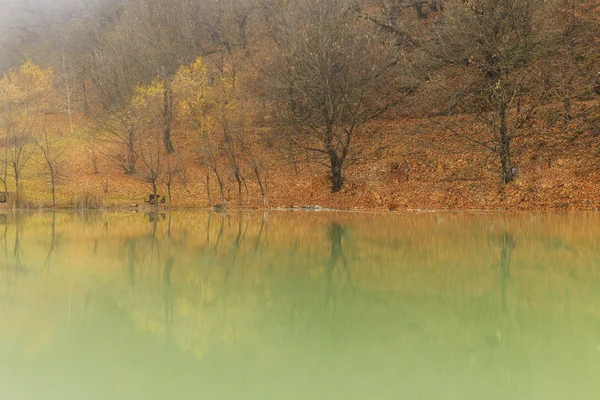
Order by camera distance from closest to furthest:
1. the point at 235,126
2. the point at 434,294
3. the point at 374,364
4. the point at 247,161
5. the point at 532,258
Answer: the point at 374,364 < the point at 434,294 < the point at 532,258 < the point at 235,126 < the point at 247,161

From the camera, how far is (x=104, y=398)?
4.00 m

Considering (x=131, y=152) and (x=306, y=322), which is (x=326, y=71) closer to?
(x=131, y=152)

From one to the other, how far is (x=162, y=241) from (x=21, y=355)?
1037 centimetres

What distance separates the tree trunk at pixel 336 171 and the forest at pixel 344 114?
0.08m

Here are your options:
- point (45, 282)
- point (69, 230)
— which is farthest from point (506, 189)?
point (45, 282)

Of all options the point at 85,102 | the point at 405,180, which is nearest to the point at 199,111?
the point at 405,180

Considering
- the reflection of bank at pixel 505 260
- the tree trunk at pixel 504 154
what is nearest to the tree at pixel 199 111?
the tree trunk at pixel 504 154

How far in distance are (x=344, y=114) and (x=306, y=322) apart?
2923cm

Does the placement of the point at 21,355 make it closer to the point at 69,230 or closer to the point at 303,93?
the point at 69,230

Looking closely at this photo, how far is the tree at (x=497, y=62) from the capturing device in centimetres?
2736

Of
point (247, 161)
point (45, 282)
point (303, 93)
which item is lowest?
point (45, 282)

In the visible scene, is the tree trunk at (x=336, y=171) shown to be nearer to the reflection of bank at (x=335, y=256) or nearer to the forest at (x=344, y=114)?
the forest at (x=344, y=114)

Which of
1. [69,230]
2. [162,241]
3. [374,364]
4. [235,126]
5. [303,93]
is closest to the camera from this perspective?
[374,364]

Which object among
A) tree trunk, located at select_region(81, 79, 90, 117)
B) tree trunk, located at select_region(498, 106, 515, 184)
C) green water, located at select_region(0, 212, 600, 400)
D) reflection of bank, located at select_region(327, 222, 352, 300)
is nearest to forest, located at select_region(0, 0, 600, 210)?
tree trunk, located at select_region(498, 106, 515, 184)
